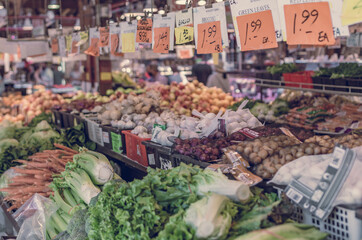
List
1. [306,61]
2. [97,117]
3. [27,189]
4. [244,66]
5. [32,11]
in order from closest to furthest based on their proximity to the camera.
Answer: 1. [27,189]
2. [97,117]
3. [306,61]
4. [244,66]
5. [32,11]

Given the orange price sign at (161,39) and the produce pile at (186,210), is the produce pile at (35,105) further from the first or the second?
the produce pile at (186,210)

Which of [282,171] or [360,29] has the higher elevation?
[360,29]

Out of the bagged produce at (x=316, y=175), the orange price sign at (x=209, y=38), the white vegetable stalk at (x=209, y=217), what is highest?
the orange price sign at (x=209, y=38)

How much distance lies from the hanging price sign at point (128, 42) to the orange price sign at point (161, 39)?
→ 0.61 m

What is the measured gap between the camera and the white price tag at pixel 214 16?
315 centimetres

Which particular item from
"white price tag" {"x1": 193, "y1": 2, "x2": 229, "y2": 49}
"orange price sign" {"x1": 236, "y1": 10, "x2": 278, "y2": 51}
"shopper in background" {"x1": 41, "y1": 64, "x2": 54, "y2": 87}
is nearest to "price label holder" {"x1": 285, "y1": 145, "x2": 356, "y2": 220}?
"orange price sign" {"x1": 236, "y1": 10, "x2": 278, "y2": 51}

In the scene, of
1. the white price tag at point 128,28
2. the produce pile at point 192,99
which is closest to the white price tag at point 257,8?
the white price tag at point 128,28

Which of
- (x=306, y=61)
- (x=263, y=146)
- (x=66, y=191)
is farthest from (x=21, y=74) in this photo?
(x=263, y=146)

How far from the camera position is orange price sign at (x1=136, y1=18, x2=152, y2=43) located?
4.25 meters

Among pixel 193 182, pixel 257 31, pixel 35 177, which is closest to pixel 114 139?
pixel 35 177

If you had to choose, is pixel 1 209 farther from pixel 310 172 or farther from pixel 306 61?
pixel 306 61

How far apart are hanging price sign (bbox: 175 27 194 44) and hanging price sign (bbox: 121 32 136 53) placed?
3.01ft

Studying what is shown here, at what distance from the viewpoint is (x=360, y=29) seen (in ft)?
18.2

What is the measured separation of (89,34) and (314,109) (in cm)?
325
